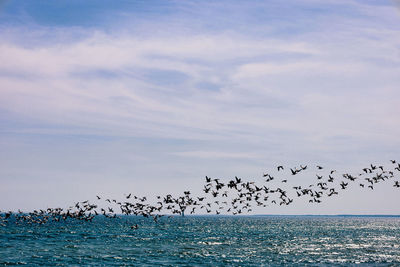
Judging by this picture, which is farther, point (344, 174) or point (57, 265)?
point (344, 174)

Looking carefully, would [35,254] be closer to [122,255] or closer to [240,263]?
[122,255]

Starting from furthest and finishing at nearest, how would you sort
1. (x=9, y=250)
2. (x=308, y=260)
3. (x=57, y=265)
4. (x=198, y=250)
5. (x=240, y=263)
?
(x=198, y=250)
(x=9, y=250)
(x=308, y=260)
(x=240, y=263)
(x=57, y=265)

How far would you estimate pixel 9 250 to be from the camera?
6200 cm

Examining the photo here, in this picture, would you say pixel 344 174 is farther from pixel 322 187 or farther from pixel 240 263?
pixel 240 263

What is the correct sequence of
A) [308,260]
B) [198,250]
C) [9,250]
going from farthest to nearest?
[198,250]
[9,250]
[308,260]

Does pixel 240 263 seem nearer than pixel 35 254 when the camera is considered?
Yes

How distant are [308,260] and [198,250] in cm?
1912

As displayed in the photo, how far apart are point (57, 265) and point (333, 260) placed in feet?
121

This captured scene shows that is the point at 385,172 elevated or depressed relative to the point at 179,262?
elevated

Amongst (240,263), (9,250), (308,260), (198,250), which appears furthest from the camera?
(198,250)

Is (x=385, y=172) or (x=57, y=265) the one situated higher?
(x=385, y=172)

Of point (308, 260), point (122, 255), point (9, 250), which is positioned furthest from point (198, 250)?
point (9, 250)

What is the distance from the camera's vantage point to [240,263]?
52469 mm

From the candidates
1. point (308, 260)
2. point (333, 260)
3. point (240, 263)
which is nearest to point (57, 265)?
point (240, 263)
